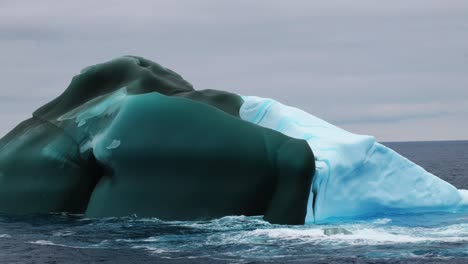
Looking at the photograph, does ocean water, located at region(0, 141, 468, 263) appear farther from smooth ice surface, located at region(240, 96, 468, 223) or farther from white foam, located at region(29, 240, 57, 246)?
smooth ice surface, located at region(240, 96, 468, 223)

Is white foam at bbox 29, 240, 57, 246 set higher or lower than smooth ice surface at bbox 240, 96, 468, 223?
lower

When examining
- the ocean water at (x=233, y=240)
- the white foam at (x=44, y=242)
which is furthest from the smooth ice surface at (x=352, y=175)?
the white foam at (x=44, y=242)

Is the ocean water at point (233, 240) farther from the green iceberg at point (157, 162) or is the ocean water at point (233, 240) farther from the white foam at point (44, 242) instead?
the green iceberg at point (157, 162)

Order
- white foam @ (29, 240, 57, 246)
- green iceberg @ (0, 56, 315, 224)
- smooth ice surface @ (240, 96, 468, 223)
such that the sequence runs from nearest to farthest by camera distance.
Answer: white foam @ (29, 240, 57, 246) < green iceberg @ (0, 56, 315, 224) < smooth ice surface @ (240, 96, 468, 223)

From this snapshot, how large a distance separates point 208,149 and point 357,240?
29.9 ft

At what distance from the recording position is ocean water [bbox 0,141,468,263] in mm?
30203

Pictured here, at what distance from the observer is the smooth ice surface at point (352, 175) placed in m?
40.3

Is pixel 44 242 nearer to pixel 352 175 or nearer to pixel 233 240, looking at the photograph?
pixel 233 240

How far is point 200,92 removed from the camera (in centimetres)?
4547

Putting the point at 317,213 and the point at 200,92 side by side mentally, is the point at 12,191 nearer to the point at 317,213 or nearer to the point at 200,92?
the point at 200,92

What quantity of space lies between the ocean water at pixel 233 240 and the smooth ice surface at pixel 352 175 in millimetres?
1151

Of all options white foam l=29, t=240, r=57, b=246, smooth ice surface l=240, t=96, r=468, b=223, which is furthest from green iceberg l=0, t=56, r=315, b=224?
white foam l=29, t=240, r=57, b=246

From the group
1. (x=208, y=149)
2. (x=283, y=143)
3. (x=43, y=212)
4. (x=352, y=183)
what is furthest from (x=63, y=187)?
(x=352, y=183)

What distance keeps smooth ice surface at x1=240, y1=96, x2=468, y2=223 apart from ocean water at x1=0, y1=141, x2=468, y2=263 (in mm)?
1151
